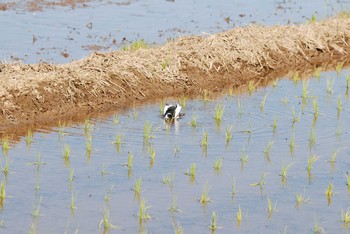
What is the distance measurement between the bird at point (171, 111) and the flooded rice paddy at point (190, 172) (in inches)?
3.5

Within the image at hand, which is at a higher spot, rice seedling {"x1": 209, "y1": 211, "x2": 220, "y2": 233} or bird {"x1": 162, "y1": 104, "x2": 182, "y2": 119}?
bird {"x1": 162, "y1": 104, "x2": 182, "y2": 119}

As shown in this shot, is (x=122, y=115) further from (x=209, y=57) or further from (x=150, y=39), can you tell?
(x=150, y=39)

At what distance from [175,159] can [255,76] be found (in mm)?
3670

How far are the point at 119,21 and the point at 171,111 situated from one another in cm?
546

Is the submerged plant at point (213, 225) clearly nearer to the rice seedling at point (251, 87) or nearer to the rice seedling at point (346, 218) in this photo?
the rice seedling at point (346, 218)

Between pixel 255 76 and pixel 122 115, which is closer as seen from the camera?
pixel 122 115

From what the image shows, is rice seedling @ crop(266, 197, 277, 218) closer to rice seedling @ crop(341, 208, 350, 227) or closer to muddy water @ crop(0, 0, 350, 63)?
rice seedling @ crop(341, 208, 350, 227)

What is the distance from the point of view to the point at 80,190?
7352 millimetres

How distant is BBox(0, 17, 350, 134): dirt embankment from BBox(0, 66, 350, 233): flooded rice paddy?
42 cm

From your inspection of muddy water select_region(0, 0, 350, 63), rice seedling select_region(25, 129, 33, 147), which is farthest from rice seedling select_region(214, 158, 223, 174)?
muddy water select_region(0, 0, 350, 63)

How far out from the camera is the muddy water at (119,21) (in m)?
12.6

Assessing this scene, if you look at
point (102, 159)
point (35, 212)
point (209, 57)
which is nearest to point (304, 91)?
point (209, 57)

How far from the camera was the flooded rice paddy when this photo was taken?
679cm

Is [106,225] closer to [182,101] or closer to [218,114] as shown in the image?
[218,114]
